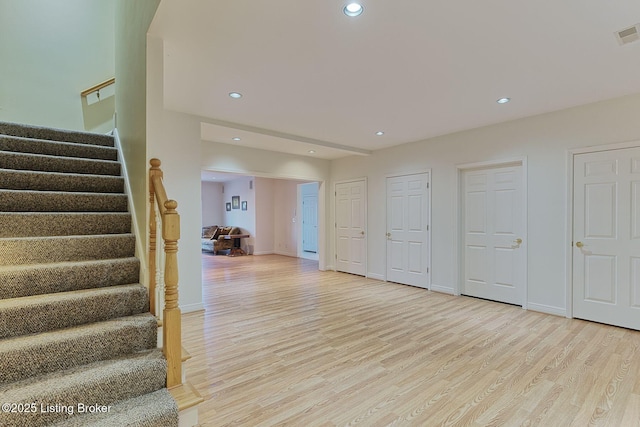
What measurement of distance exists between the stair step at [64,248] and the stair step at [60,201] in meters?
0.39

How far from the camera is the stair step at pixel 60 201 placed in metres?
2.38

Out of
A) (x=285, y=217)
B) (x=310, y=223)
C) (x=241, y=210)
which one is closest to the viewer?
(x=310, y=223)

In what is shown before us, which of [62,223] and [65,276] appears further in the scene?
Answer: [62,223]

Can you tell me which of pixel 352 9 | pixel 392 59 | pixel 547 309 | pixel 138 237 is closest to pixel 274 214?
pixel 547 309

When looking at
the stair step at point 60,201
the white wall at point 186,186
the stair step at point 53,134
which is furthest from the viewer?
the white wall at point 186,186

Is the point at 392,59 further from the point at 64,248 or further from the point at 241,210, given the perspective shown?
the point at 241,210

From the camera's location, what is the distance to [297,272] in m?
6.82

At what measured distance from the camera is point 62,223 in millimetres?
2410

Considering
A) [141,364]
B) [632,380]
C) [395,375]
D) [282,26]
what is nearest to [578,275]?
[632,380]

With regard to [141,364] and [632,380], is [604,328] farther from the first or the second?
[141,364]

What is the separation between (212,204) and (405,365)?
9.99 meters

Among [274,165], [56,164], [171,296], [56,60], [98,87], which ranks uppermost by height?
[56,60]

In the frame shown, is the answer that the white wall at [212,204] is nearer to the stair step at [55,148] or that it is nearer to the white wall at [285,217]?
the white wall at [285,217]

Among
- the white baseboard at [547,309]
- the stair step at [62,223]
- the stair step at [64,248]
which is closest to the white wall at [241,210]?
the stair step at [62,223]
